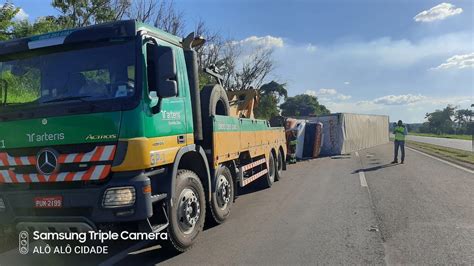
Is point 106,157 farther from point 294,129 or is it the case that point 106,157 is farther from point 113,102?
point 294,129

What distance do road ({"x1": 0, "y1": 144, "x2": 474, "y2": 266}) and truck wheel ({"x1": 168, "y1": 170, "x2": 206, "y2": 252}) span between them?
0.72 ft

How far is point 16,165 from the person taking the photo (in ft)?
17.0

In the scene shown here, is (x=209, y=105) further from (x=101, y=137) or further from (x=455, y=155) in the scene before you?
(x=455, y=155)

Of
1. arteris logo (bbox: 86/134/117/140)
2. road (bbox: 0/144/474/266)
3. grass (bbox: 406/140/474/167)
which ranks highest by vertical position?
arteris logo (bbox: 86/134/117/140)

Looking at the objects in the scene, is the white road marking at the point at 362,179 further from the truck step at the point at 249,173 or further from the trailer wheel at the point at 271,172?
the truck step at the point at 249,173

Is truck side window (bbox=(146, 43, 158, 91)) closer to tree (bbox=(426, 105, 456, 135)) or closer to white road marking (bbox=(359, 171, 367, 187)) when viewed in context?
white road marking (bbox=(359, 171, 367, 187))

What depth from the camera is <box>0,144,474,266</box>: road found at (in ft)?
18.1

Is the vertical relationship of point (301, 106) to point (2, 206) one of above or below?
above

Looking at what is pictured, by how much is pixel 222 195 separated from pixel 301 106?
97.0 m

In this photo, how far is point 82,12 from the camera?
19.9 metres

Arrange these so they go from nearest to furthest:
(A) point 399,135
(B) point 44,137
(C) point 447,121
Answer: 1. (B) point 44,137
2. (A) point 399,135
3. (C) point 447,121

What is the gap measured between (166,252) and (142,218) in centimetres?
123

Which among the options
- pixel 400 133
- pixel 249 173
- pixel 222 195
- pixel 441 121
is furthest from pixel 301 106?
pixel 222 195

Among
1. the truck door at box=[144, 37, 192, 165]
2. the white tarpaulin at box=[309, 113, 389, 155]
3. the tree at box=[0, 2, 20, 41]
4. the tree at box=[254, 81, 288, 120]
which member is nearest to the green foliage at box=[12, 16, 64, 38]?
Result: the tree at box=[0, 2, 20, 41]
